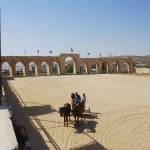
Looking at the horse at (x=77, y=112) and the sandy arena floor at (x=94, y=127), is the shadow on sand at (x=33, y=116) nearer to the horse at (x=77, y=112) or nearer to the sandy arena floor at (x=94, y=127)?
the sandy arena floor at (x=94, y=127)

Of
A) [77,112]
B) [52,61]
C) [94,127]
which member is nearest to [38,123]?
[77,112]

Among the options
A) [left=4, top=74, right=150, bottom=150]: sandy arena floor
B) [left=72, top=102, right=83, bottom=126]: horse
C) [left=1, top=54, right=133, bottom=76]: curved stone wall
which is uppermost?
[left=1, top=54, right=133, bottom=76]: curved stone wall

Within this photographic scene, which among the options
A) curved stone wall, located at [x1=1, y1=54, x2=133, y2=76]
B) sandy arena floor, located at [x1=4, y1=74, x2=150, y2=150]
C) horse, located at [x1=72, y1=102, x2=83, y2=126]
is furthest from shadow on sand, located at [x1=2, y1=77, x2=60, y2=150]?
curved stone wall, located at [x1=1, y1=54, x2=133, y2=76]

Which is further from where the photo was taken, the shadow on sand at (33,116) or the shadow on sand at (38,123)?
the shadow on sand at (33,116)

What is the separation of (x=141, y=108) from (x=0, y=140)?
35.5 ft

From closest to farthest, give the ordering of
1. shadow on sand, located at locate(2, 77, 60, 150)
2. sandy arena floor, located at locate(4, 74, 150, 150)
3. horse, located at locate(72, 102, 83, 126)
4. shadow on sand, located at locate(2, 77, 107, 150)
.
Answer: shadow on sand, located at locate(2, 77, 107, 150)
sandy arena floor, located at locate(4, 74, 150, 150)
shadow on sand, located at locate(2, 77, 60, 150)
horse, located at locate(72, 102, 83, 126)

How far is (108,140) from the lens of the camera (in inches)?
420

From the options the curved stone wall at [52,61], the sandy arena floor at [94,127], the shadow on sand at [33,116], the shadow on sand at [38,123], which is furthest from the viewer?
the curved stone wall at [52,61]

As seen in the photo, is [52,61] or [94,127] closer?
[94,127]

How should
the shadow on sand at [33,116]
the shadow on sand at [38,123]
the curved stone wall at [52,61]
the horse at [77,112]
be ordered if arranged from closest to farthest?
1. the shadow on sand at [38,123]
2. the shadow on sand at [33,116]
3. the horse at [77,112]
4. the curved stone wall at [52,61]

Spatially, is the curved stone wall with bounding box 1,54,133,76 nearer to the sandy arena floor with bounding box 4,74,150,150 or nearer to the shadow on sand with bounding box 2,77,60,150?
the shadow on sand with bounding box 2,77,60,150

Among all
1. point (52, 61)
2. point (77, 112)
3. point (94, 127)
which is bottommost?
point (94, 127)

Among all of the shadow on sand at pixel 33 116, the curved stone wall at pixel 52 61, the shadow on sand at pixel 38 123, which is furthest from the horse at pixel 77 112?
the curved stone wall at pixel 52 61

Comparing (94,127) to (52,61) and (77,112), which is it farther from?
(52,61)
